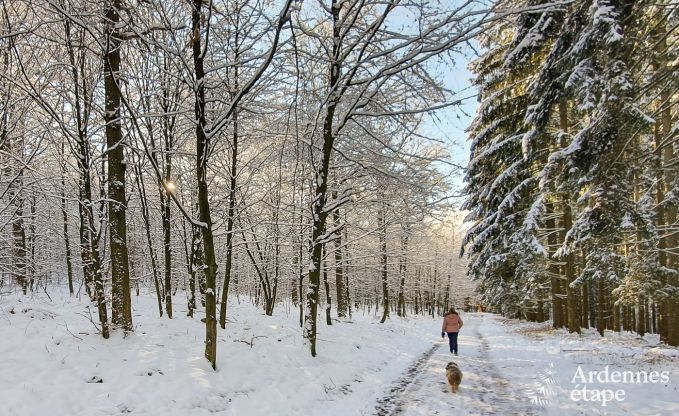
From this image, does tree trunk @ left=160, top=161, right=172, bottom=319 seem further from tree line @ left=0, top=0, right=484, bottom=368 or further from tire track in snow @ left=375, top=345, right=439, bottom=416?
tire track in snow @ left=375, top=345, right=439, bottom=416

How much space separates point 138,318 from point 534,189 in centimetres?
1405

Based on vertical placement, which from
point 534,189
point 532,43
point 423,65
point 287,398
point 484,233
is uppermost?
point 532,43

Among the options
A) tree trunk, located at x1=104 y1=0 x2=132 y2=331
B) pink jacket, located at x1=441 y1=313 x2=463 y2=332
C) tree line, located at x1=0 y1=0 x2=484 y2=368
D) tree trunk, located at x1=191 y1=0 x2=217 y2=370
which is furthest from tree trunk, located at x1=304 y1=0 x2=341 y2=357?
pink jacket, located at x1=441 y1=313 x2=463 y2=332

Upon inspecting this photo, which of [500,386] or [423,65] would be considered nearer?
[423,65]

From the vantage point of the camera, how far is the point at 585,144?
23.4 ft

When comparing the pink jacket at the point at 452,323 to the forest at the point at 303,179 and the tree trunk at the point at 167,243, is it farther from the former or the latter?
the tree trunk at the point at 167,243

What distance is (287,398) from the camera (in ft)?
22.0

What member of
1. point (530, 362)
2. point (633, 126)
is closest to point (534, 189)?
point (530, 362)

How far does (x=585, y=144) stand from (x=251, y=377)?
25.4ft

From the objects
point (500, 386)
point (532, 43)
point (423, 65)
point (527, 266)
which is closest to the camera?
point (423, 65)

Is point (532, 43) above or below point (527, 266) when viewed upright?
above

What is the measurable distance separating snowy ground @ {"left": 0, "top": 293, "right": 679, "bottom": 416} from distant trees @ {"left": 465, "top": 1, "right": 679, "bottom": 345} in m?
3.03

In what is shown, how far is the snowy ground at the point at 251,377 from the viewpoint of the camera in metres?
5.41

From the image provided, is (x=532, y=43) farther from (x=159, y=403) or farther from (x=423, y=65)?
(x=159, y=403)
